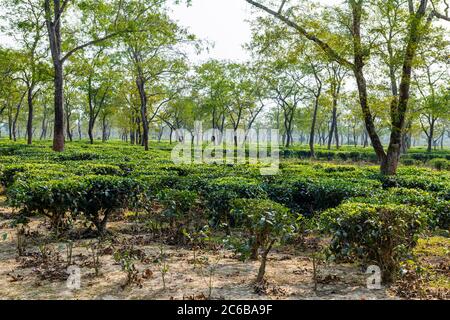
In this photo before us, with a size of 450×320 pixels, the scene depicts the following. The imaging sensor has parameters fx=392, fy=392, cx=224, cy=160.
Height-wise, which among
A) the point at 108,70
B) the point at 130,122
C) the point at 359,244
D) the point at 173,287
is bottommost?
the point at 173,287

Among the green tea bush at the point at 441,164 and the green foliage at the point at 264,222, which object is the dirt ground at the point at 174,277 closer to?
the green foliage at the point at 264,222

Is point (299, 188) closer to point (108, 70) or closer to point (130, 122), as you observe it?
point (108, 70)

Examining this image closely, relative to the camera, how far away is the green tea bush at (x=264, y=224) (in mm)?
5395

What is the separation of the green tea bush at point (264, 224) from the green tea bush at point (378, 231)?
556 mm

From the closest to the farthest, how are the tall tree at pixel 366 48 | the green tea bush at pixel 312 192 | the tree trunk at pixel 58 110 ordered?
1. the green tea bush at pixel 312 192
2. the tall tree at pixel 366 48
3. the tree trunk at pixel 58 110

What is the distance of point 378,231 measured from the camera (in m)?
5.09

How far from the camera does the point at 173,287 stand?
17.6 feet

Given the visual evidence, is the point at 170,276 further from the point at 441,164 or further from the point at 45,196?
the point at 441,164

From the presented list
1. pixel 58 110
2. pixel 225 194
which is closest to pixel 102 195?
pixel 225 194

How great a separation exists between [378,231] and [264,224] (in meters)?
1.48

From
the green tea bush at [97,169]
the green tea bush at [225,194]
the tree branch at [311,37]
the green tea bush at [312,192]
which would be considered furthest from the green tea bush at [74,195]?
the tree branch at [311,37]

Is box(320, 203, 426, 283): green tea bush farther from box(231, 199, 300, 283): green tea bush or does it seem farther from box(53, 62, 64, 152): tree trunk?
box(53, 62, 64, 152): tree trunk
